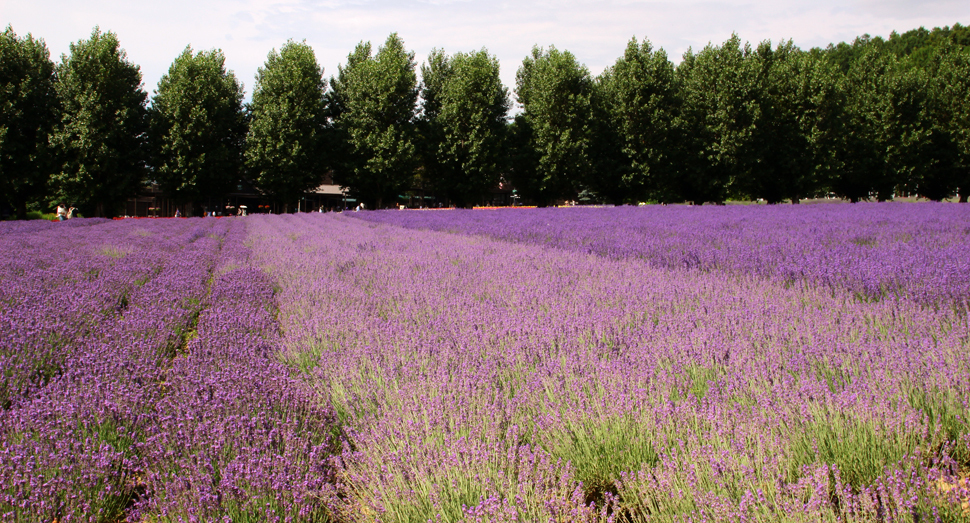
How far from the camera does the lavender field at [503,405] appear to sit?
5.49 ft

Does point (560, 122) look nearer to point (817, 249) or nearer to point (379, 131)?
point (379, 131)

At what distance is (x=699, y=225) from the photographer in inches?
417

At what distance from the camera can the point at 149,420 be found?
2473 mm

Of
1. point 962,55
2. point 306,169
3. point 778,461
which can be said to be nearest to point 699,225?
point 778,461

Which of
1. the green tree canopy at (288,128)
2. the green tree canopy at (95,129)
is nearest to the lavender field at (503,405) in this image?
the green tree canopy at (95,129)

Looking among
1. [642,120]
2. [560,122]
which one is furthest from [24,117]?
[642,120]

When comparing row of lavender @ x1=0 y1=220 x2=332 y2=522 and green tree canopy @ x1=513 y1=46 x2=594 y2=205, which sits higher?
green tree canopy @ x1=513 y1=46 x2=594 y2=205

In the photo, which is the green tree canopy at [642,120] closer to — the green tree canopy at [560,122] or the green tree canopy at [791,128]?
the green tree canopy at [560,122]

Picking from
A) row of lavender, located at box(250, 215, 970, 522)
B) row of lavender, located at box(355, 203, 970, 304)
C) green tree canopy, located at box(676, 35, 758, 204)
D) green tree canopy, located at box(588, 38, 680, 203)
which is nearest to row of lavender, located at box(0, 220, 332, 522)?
Answer: row of lavender, located at box(250, 215, 970, 522)

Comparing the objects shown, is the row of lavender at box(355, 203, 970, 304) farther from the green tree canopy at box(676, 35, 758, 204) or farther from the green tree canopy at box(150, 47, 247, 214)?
the green tree canopy at box(150, 47, 247, 214)

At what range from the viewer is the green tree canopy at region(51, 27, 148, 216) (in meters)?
29.3

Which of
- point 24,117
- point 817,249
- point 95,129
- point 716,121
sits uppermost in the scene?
point 716,121

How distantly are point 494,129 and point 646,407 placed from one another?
36.9 m

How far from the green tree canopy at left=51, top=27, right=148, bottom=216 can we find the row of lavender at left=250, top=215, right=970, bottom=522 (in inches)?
1290
